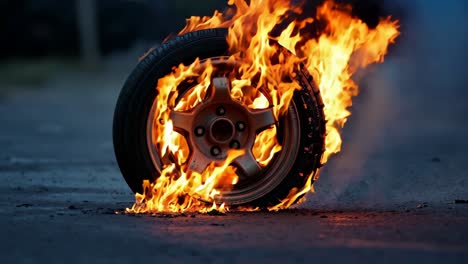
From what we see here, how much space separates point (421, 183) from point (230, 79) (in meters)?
2.86

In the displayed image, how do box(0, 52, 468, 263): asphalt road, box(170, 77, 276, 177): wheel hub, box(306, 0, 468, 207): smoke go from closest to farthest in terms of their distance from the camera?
box(0, 52, 468, 263): asphalt road < box(170, 77, 276, 177): wheel hub < box(306, 0, 468, 207): smoke

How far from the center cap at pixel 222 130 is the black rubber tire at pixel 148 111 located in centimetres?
43

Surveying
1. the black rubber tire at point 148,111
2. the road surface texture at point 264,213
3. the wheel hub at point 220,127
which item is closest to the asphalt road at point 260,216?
the road surface texture at point 264,213

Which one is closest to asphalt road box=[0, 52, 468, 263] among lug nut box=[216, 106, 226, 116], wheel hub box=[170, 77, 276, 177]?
wheel hub box=[170, 77, 276, 177]

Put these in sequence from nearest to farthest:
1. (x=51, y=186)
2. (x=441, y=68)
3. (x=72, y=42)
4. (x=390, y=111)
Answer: (x=51, y=186)
(x=390, y=111)
(x=441, y=68)
(x=72, y=42)

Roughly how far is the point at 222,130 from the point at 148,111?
19.4 inches

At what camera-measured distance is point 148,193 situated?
725cm

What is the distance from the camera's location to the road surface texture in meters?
5.72

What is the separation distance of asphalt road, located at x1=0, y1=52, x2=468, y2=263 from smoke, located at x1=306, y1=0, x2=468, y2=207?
3cm

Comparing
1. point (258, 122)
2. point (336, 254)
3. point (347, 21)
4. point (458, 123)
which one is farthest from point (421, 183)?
point (458, 123)

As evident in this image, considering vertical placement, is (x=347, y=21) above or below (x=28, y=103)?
below

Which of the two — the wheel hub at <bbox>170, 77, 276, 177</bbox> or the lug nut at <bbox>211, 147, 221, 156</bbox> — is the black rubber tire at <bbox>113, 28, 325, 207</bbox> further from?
the lug nut at <bbox>211, 147, 221, 156</bbox>

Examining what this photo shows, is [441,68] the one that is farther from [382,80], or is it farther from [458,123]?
[458,123]

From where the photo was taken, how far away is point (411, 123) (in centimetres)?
1883
